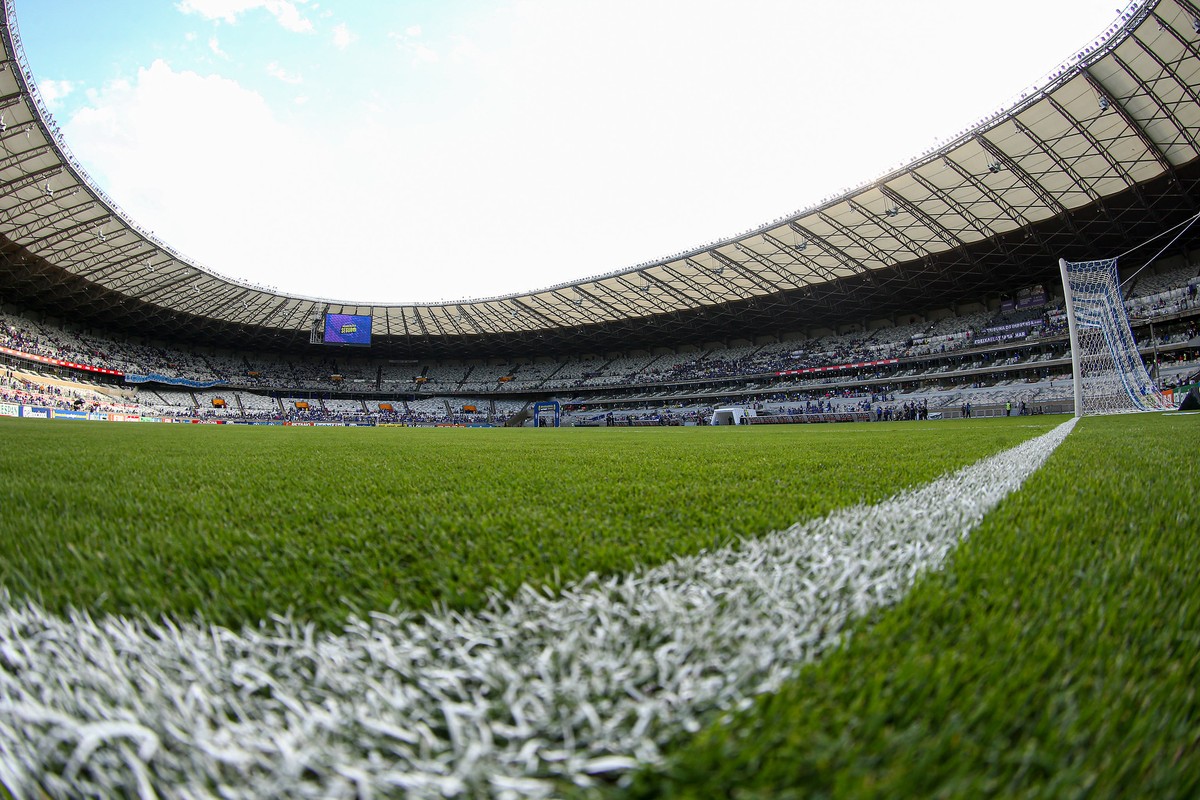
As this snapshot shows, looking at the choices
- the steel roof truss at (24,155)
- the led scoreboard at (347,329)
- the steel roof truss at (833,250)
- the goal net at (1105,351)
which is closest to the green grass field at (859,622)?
the goal net at (1105,351)

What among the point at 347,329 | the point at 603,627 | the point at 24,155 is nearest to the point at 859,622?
the point at 603,627

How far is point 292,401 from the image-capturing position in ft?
179

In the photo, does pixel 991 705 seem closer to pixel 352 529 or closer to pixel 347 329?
pixel 352 529

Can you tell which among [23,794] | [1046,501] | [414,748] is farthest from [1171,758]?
[1046,501]

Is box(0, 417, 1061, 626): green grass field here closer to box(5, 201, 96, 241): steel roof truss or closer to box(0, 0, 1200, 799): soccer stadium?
box(0, 0, 1200, 799): soccer stadium

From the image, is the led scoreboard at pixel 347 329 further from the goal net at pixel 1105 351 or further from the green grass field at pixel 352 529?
the goal net at pixel 1105 351

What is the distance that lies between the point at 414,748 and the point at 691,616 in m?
0.50

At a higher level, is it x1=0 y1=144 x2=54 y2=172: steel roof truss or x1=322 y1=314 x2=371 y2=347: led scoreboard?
x1=0 y1=144 x2=54 y2=172: steel roof truss

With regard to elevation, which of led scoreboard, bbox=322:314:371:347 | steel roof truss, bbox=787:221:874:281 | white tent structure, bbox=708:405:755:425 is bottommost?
white tent structure, bbox=708:405:755:425

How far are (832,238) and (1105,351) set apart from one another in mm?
14981

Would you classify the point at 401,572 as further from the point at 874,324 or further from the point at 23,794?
the point at 874,324

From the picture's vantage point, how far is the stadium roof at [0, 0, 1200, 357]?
1834 cm

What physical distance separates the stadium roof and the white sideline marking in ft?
80.8

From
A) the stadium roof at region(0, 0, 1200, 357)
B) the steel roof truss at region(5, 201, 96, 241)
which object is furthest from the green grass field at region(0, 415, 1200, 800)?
the steel roof truss at region(5, 201, 96, 241)
